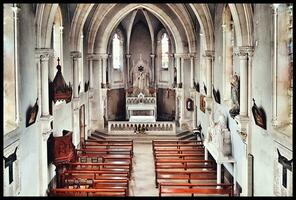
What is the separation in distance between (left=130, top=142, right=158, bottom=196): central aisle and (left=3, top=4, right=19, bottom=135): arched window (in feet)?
20.4

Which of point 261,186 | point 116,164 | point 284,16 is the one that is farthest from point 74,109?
point 284,16

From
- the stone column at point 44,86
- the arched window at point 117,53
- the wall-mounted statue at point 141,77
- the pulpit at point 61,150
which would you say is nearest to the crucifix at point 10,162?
the stone column at point 44,86

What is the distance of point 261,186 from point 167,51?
2168 centimetres

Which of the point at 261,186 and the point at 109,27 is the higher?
the point at 109,27

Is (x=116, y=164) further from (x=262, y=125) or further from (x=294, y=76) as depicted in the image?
(x=294, y=76)

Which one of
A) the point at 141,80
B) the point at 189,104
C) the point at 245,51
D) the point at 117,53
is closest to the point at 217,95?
the point at 245,51

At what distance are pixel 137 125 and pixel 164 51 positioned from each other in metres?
7.97

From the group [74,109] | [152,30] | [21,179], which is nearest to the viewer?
[21,179]

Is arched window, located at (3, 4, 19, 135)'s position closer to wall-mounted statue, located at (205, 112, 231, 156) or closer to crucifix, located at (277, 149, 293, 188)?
crucifix, located at (277, 149, 293, 188)

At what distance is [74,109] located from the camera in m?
21.6

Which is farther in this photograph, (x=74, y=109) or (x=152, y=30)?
(x=152, y=30)

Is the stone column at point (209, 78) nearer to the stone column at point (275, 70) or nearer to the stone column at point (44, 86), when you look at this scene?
the stone column at point (44, 86)

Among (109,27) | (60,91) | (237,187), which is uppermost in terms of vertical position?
(109,27)

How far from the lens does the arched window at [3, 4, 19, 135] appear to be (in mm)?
12000
